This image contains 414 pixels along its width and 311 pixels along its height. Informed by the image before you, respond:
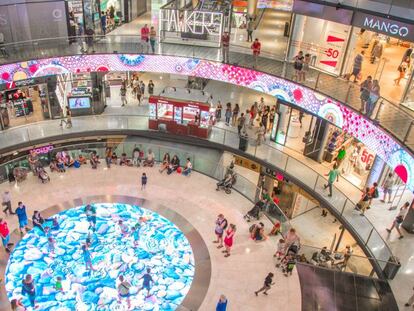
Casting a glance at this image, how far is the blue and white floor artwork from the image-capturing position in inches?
581

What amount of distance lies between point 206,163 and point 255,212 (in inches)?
181

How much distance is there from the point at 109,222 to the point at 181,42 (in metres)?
11.9

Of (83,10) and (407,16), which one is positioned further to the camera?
(83,10)

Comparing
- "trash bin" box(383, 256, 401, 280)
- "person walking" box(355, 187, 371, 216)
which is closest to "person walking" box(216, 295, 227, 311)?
"trash bin" box(383, 256, 401, 280)

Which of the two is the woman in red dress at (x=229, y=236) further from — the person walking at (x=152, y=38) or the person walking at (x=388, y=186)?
the person walking at (x=152, y=38)

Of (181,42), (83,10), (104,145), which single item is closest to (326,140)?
(181,42)

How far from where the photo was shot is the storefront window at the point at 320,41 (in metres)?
21.1

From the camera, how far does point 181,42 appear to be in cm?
2433

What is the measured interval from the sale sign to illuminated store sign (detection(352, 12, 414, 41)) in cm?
266

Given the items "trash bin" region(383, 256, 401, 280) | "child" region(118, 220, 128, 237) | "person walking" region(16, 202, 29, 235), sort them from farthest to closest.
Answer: "child" region(118, 220, 128, 237) → "person walking" region(16, 202, 29, 235) → "trash bin" region(383, 256, 401, 280)

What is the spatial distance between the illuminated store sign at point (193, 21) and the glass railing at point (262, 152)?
18.9ft

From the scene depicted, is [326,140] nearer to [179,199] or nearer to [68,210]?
[179,199]

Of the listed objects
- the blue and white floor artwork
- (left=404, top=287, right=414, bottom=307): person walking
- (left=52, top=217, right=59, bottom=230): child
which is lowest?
the blue and white floor artwork

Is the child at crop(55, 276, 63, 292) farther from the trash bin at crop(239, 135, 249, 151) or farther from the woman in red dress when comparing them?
the trash bin at crop(239, 135, 249, 151)
